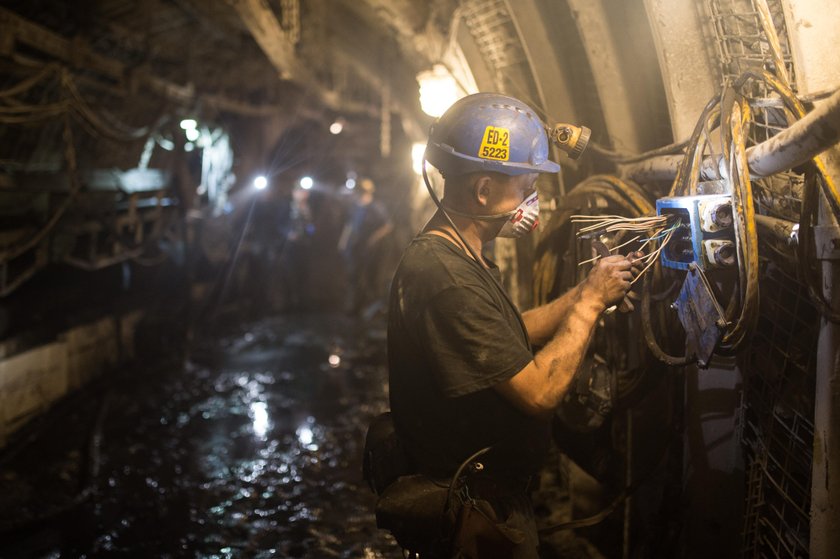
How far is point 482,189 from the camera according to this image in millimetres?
2672

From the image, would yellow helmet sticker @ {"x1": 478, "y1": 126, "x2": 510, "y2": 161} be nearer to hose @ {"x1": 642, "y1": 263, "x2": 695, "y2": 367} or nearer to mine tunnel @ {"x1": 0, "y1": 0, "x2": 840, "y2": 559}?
mine tunnel @ {"x1": 0, "y1": 0, "x2": 840, "y2": 559}

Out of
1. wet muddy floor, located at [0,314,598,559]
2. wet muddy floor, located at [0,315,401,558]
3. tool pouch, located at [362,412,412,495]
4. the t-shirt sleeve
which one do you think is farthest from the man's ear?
wet muddy floor, located at [0,315,401,558]

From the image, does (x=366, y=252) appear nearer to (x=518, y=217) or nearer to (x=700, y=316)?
(x=518, y=217)

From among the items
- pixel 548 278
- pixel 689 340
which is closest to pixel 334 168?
pixel 548 278

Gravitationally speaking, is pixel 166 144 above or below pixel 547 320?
above

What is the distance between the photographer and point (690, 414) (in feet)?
11.2

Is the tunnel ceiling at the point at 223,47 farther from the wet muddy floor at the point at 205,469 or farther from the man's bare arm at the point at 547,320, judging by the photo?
the wet muddy floor at the point at 205,469

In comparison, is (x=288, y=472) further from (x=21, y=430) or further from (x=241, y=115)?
(x=241, y=115)

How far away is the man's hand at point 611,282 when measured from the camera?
2.59 metres

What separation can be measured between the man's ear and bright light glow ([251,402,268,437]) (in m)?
5.27

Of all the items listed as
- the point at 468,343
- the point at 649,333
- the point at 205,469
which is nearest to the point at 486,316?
the point at 468,343

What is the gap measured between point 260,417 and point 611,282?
601 centimetres

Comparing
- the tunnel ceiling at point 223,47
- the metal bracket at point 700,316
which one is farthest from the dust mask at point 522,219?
the tunnel ceiling at point 223,47

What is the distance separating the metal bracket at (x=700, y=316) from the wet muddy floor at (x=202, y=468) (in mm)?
3012
